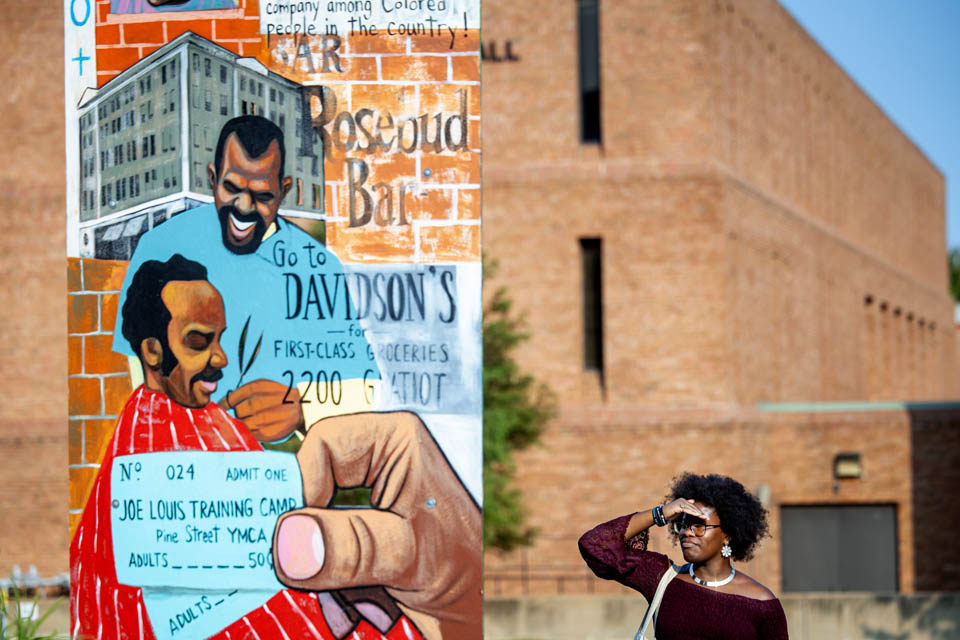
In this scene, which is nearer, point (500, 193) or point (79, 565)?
point (79, 565)

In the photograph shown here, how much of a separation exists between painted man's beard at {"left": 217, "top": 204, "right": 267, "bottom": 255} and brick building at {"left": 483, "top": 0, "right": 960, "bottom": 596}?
18443 millimetres

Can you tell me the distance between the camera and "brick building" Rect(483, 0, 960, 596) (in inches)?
1029

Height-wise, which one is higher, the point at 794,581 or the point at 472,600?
the point at 472,600

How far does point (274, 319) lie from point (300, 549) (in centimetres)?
134

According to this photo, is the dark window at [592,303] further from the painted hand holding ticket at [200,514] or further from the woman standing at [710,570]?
the woman standing at [710,570]

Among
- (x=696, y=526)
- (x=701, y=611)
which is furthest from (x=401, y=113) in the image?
(x=701, y=611)

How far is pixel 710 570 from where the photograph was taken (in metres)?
5.29

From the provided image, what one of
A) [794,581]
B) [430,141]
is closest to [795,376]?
[794,581]

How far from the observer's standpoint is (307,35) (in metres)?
7.52

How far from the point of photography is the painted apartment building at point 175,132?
7539mm

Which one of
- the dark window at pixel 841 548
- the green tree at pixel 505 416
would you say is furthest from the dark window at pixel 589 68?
the dark window at pixel 841 548

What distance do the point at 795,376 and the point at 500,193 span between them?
378 inches

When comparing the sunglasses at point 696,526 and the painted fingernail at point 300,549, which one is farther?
the painted fingernail at point 300,549

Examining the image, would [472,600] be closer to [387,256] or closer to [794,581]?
[387,256]
